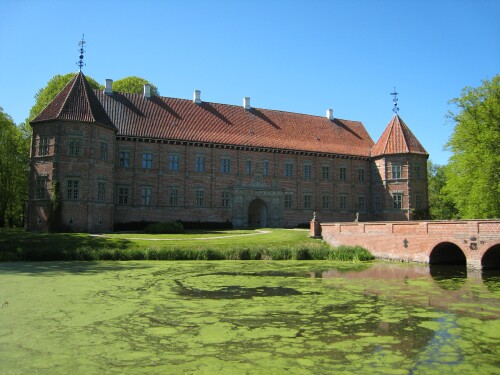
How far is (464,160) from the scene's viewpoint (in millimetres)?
29312

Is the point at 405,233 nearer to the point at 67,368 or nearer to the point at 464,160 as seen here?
the point at 464,160

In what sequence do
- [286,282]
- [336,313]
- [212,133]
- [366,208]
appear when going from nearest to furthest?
1. [336,313]
2. [286,282]
3. [212,133]
4. [366,208]

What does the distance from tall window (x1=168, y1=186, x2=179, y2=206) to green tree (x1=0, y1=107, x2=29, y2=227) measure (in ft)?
51.7

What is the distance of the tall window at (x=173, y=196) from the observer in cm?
3194

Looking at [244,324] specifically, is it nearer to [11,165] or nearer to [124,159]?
[124,159]

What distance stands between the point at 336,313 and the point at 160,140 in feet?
82.1

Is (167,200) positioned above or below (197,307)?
above

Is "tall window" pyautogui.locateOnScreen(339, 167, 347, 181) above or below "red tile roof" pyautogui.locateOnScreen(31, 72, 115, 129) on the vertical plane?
below

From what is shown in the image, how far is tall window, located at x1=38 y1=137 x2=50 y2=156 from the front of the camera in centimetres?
2748

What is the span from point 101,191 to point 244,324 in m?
22.7

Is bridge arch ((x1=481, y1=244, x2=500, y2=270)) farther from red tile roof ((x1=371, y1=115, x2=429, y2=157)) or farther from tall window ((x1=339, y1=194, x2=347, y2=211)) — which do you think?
tall window ((x1=339, y1=194, x2=347, y2=211))

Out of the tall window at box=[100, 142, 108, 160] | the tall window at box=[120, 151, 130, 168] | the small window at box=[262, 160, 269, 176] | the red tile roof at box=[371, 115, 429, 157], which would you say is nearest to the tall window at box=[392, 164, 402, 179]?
the red tile roof at box=[371, 115, 429, 157]

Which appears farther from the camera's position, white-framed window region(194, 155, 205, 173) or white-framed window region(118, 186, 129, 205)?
white-framed window region(194, 155, 205, 173)

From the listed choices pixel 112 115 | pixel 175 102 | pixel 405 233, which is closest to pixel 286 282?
pixel 405 233
